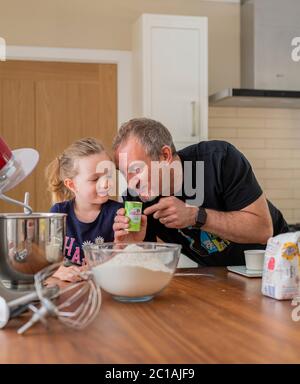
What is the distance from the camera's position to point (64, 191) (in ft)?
7.79

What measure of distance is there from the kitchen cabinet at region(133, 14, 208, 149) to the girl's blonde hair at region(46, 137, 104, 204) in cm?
157

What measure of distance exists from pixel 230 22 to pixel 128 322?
365cm

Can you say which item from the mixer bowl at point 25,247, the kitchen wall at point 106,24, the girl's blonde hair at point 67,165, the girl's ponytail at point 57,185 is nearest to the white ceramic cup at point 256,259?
the mixer bowl at point 25,247

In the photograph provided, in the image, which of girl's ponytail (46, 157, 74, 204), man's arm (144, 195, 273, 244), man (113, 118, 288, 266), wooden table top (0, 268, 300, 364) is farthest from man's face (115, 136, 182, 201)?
wooden table top (0, 268, 300, 364)

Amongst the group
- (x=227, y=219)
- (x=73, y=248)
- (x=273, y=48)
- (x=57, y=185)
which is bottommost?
(x=73, y=248)

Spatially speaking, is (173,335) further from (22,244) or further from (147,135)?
(147,135)

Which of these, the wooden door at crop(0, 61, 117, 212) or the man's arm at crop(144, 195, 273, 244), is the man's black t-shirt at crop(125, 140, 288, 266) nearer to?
the man's arm at crop(144, 195, 273, 244)

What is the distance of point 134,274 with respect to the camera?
1.20 m

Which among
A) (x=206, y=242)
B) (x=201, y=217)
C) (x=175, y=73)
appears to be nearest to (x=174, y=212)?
(x=201, y=217)

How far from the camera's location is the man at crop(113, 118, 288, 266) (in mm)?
1979

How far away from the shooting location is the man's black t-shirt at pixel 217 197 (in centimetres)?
214

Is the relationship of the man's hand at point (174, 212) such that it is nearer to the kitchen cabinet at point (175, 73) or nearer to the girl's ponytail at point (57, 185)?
the girl's ponytail at point (57, 185)

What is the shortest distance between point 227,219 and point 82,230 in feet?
1.87

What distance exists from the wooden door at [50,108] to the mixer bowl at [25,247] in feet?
9.46
